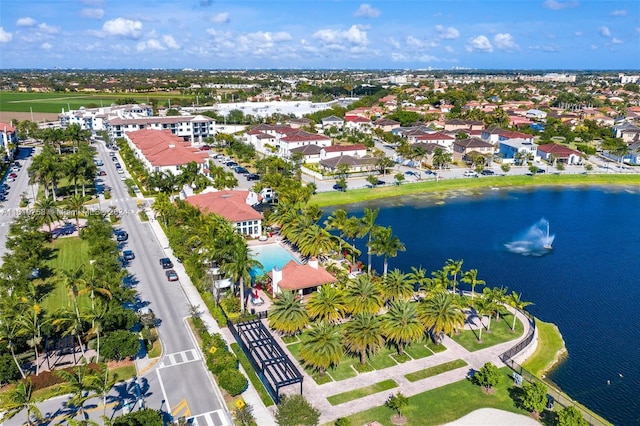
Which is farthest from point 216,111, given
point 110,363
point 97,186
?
point 110,363

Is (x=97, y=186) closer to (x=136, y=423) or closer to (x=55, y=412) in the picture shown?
(x=55, y=412)

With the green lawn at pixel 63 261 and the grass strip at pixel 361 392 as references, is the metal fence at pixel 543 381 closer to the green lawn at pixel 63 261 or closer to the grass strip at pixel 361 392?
the grass strip at pixel 361 392

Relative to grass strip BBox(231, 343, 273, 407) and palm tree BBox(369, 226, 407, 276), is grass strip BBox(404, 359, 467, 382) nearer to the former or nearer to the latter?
grass strip BBox(231, 343, 273, 407)

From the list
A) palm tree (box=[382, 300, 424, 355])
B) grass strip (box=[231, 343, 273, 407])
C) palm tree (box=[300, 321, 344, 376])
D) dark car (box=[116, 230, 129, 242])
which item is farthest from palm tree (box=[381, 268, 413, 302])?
dark car (box=[116, 230, 129, 242])

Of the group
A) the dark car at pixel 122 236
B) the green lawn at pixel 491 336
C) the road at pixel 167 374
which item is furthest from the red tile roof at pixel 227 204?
the green lawn at pixel 491 336

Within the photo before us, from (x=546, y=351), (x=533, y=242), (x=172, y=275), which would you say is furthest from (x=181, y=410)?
(x=533, y=242)
